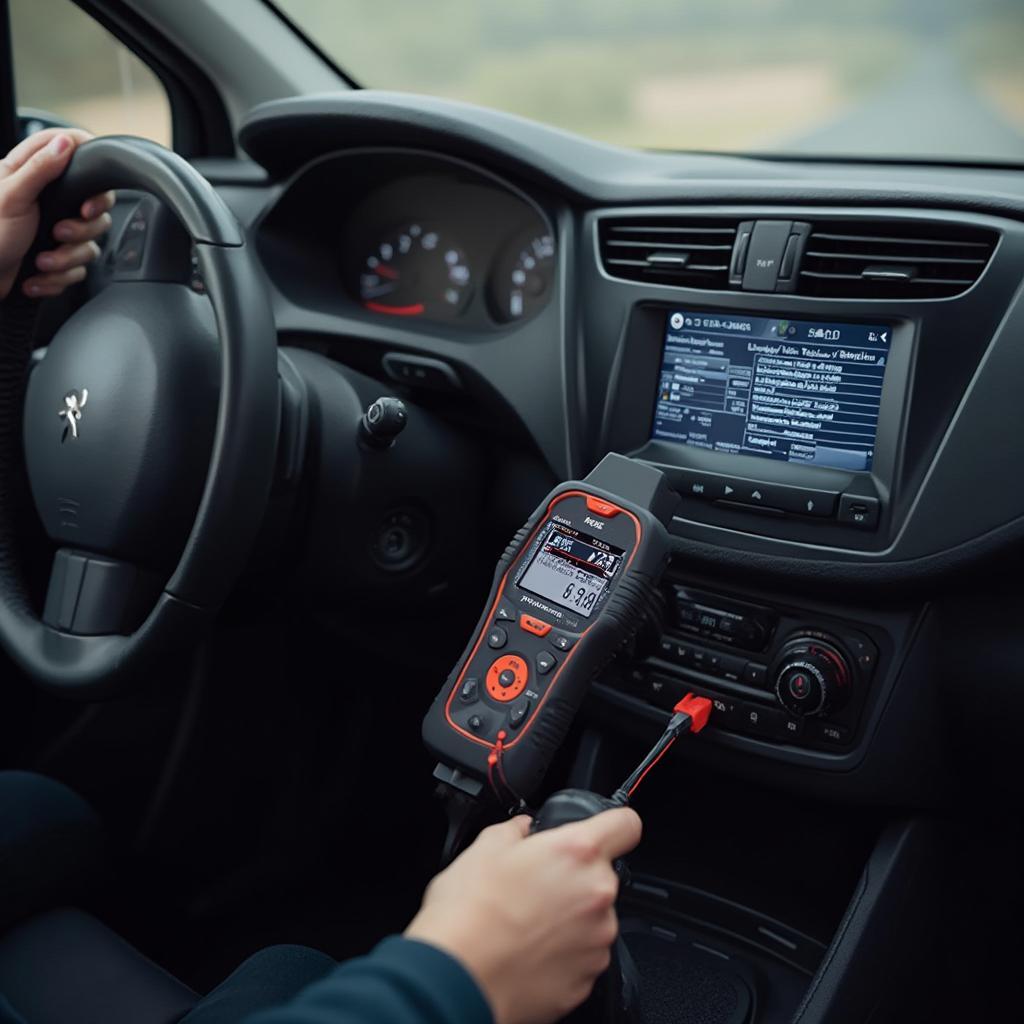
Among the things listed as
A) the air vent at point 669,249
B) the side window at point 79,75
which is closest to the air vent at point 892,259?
the air vent at point 669,249

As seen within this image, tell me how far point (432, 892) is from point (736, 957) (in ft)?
2.70

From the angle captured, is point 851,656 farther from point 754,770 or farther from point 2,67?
point 2,67

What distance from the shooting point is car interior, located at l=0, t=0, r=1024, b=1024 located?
114cm

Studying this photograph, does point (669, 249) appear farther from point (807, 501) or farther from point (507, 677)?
point (507, 677)

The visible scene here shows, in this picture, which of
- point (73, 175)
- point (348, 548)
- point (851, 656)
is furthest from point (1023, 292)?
point (73, 175)

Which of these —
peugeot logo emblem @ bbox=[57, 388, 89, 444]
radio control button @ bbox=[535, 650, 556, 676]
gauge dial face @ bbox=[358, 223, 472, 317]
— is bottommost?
radio control button @ bbox=[535, 650, 556, 676]

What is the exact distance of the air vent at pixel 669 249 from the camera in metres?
1.32

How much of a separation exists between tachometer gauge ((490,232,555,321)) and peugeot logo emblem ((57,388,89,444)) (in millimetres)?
604

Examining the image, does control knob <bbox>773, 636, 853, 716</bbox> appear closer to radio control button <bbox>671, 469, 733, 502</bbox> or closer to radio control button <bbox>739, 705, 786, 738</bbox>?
radio control button <bbox>739, 705, 786, 738</bbox>

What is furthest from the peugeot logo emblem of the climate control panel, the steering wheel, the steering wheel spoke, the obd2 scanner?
the climate control panel

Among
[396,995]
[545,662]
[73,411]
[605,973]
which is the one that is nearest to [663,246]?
[545,662]

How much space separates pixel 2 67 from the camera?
175 centimetres

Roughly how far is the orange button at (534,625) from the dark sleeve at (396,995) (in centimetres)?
46

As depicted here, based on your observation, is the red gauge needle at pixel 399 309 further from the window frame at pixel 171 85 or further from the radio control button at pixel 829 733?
the radio control button at pixel 829 733
